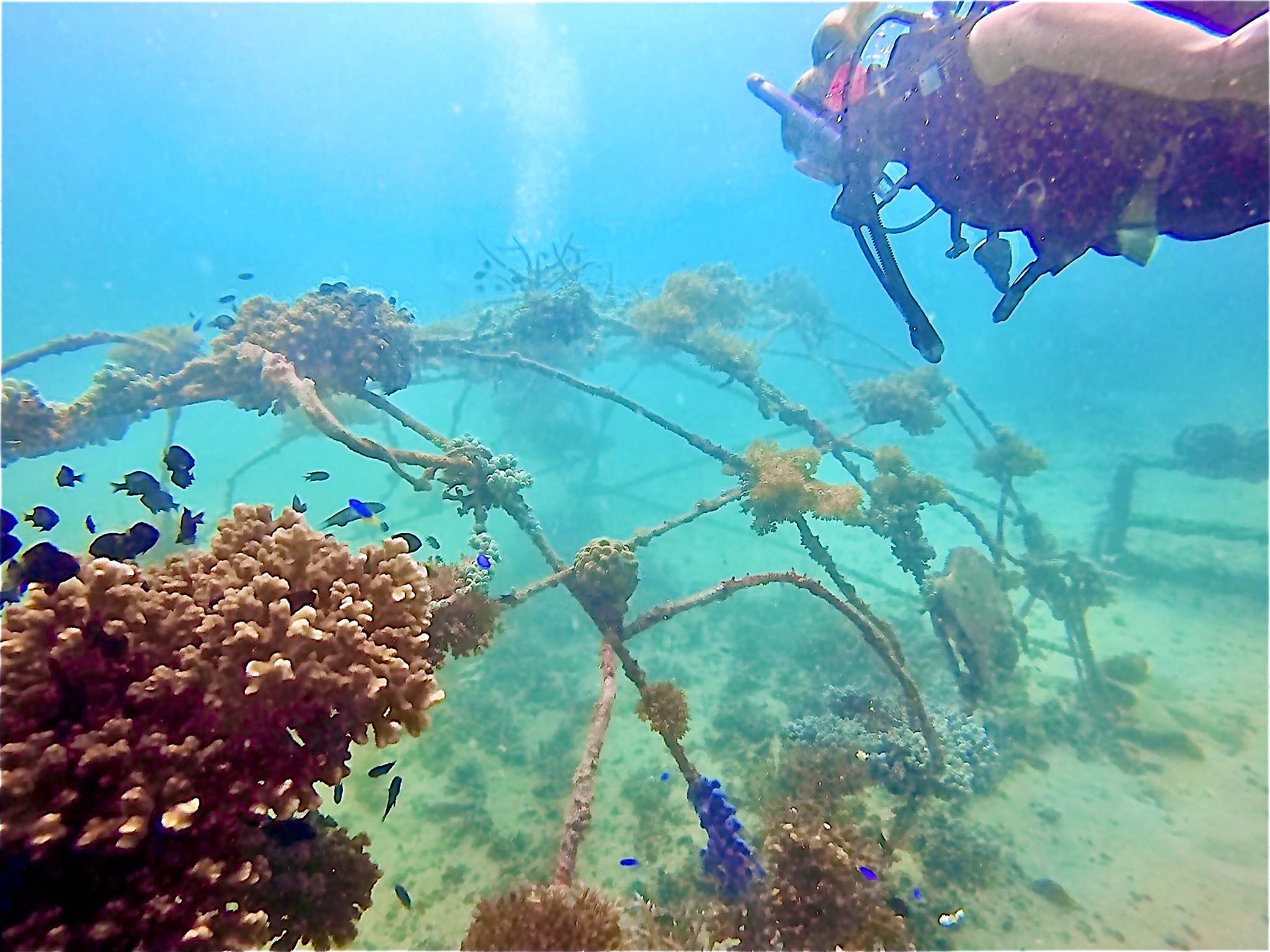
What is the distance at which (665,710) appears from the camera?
5.25m

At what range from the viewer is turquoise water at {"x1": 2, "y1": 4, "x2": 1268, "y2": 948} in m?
7.98

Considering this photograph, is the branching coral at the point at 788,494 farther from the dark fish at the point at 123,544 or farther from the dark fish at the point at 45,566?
the dark fish at the point at 45,566

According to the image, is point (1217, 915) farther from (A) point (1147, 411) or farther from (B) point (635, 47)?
(B) point (635, 47)

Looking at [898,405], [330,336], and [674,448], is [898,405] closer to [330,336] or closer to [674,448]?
[330,336]

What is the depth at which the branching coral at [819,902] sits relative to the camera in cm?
466

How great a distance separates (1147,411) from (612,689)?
4477 cm

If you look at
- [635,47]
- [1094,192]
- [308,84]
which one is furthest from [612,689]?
[308,84]

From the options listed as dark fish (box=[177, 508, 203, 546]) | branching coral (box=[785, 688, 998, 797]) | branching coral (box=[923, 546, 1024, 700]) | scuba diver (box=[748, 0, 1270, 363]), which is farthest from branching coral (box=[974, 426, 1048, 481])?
dark fish (box=[177, 508, 203, 546])

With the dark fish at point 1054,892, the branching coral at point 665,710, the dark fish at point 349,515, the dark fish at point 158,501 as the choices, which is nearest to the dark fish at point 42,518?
the dark fish at point 158,501

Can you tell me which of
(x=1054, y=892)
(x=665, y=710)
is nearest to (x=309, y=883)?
(x=665, y=710)

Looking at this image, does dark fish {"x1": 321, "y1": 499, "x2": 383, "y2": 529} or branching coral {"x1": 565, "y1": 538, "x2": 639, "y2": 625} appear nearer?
dark fish {"x1": 321, "y1": 499, "x2": 383, "y2": 529}

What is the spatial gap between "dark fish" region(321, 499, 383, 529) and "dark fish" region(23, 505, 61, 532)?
73.3 inches

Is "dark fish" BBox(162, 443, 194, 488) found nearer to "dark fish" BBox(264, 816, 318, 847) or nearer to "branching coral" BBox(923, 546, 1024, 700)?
"dark fish" BBox(264, 816, 318, 847)

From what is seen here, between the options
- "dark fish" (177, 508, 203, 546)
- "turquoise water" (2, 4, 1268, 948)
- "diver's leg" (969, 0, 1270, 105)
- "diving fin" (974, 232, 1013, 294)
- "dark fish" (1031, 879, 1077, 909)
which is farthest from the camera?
"turquoise water" (2, 4, 1268, 948)
